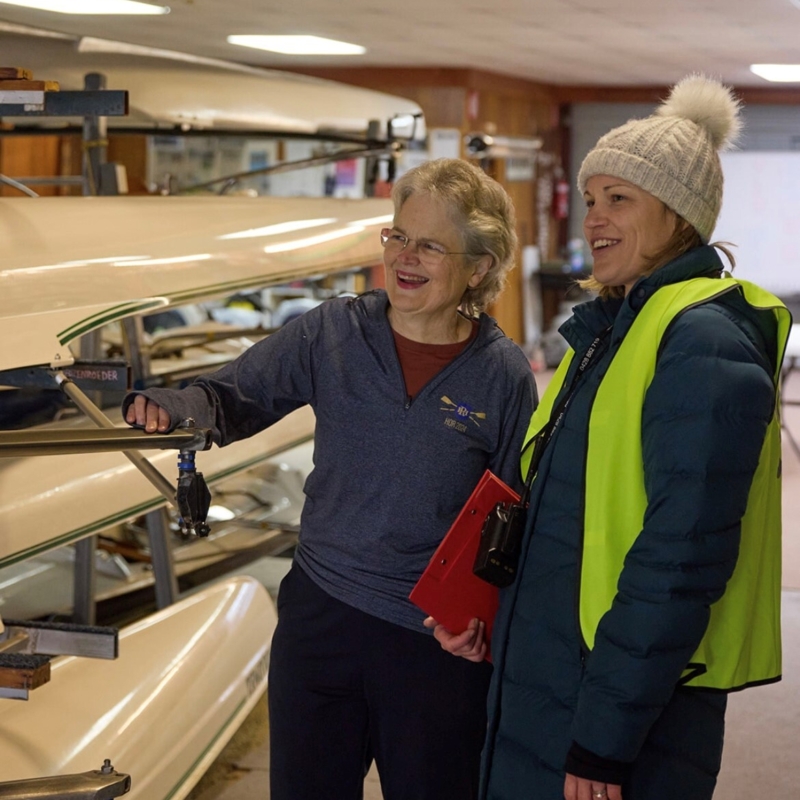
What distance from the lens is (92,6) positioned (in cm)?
511

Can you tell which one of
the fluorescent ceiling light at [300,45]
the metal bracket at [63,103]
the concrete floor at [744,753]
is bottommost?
the concrete floor at [744,753]

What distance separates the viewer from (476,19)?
5961mm

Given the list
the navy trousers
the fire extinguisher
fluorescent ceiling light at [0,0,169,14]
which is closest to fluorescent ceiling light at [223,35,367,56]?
fluorescent ceiling light at [0,0,169,14]

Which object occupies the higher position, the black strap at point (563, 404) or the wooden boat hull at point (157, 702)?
the black strap at point (563, 404)

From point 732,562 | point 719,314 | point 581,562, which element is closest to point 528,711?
point 581,562

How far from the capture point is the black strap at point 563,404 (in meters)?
1.50

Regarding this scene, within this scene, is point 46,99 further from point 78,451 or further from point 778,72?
point 778,72

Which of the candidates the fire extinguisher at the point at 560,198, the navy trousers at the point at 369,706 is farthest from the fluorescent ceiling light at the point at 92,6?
the fire extinguisher at the point at 560,198

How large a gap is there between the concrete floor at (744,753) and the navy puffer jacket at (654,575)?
138cm

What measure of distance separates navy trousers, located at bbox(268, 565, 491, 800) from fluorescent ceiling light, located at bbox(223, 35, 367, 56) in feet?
18.1

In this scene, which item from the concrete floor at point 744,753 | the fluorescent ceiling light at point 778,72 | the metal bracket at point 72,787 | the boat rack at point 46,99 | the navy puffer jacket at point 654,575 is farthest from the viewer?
the fluorescent ceiling light at point 778,72

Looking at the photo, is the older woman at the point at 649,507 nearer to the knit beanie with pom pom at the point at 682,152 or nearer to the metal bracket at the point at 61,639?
the knit beanie with pom pom at the point at 682,152

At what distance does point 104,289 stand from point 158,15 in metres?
3.65

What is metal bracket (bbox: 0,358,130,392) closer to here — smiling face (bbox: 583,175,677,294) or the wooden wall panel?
smiling face (bbox: 583,175,677,294)
